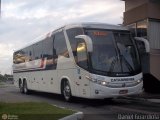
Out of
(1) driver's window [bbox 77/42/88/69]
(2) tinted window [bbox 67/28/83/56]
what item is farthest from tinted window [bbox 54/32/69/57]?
(1) driver's window [bbox 77/42/88/69]

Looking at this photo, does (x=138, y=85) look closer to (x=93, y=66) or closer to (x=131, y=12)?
(x=93, y=66)

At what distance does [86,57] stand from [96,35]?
1.18 m

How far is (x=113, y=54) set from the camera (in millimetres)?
18391

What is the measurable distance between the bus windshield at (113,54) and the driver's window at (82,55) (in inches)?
15.7

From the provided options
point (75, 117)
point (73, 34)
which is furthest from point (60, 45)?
point (75, 117)

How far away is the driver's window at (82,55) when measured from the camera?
18.2 meters

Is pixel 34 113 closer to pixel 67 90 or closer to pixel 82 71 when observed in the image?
pixel 82 71

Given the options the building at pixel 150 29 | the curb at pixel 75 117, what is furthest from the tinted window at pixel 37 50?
the curb at pixel 75 117

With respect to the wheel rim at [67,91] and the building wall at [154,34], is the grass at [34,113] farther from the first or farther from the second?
the building wall at [154,34]

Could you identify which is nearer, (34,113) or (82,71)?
(34,113)

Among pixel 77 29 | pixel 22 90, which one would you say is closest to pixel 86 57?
pixel 77 29

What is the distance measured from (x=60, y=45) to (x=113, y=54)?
356 centimetres

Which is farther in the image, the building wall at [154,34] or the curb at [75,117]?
the building wall at [154,34]

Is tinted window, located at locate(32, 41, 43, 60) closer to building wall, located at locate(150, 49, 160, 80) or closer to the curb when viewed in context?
building wall, located at locate(150, 49, 160, 80)
